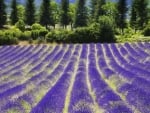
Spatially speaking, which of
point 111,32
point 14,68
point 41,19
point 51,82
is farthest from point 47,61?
point 41,19

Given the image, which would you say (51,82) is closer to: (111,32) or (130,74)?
(130,74)

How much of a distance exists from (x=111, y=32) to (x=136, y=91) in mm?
36786

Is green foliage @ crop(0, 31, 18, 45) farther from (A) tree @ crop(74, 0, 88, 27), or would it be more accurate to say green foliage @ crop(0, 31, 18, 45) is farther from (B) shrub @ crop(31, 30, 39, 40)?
(A) tree @ crop(74, 0, 88, 27)

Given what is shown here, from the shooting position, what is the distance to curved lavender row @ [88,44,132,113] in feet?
36.4

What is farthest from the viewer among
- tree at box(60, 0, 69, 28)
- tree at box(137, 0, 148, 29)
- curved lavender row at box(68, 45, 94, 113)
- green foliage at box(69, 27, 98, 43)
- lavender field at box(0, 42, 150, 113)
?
tree at box(60, 0, 69, 28)

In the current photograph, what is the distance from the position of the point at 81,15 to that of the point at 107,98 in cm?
6854

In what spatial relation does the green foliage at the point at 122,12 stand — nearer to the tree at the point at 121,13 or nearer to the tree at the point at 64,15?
the tree at the point at 121,13

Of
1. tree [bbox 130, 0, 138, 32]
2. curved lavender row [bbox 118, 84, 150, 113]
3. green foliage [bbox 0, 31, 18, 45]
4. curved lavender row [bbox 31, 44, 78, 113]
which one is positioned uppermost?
tree [bbox 130, 0, 138, 32]

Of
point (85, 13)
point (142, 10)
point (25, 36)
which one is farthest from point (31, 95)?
point (85, 13)

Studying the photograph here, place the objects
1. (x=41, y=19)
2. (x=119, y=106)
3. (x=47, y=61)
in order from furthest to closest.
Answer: (x=41, y=19)
(x=47, y=61)
(x=119, y=106)

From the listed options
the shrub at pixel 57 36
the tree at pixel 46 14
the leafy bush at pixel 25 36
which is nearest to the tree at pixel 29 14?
the tree at pixel 46 14

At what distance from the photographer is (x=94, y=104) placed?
12.3 m

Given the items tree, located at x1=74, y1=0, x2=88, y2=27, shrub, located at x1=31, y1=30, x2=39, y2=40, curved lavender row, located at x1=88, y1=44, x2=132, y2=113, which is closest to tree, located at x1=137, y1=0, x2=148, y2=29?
tree, located at x1=74, y1=0, x2=88, y2=27

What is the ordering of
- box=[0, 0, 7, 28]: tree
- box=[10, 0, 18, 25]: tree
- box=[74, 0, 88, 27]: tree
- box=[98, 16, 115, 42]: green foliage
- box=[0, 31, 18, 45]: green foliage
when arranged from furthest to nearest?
box=[10, 0, 18, 25]: tree → box=[74, 0, 88, 27]: tree → box=[0, 0, 7, 28]: tree → box=[98, 16, 115, 42]: green foliage → box=[0, 31, 18, 45]: green foliage
